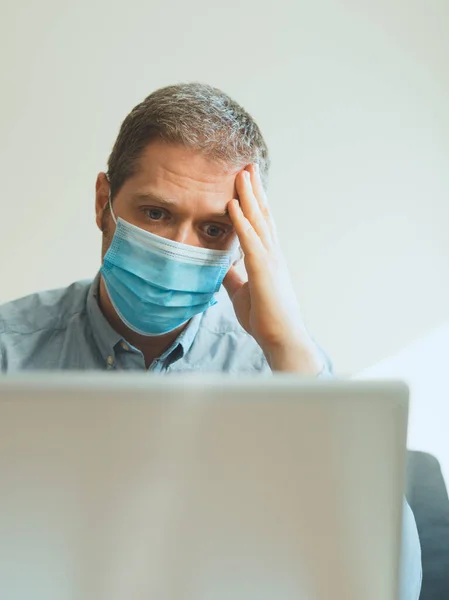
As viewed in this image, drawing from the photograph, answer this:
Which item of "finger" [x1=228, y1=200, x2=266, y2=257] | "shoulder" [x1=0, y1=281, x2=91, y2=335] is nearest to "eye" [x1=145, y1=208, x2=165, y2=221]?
"finger" [x1=228, y1=200, x2=266, y2=257]

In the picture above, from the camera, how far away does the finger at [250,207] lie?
1306 millimetres

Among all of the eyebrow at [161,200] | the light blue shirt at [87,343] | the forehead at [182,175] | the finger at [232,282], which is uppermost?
the forehead at [182,175]

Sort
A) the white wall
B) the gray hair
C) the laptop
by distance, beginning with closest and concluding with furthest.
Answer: the laptop < the gray hair < the white wall

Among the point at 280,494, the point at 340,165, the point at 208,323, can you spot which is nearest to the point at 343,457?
the point at 280,494

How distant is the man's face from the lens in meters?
1.27

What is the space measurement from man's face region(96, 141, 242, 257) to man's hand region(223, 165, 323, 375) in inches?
1.4

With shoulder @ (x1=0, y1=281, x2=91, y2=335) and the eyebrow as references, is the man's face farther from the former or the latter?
shoulder @ (x1=0, y1=281, x2=91, y2=335)

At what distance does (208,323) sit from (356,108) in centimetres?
98

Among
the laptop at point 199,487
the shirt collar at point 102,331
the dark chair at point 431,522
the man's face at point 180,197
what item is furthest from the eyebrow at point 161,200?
the laptop at point 199,487

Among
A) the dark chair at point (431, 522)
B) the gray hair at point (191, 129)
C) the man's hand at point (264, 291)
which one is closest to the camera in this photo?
the dark chair at point (431, 522)

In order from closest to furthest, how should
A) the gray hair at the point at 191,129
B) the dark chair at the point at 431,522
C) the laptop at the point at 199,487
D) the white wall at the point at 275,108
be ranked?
the laptop at the point at 199,487
the dark chair at the point at 431,522
the gray hair at the point at 191,129
the white wall at the point at 275,108

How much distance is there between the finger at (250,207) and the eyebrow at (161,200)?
0.12 feet

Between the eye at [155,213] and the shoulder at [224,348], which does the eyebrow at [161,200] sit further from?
the shoulder at [224,348]

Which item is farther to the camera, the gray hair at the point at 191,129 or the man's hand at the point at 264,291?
the gray hair at the point at 191,129
